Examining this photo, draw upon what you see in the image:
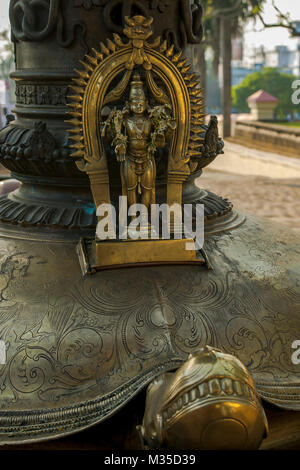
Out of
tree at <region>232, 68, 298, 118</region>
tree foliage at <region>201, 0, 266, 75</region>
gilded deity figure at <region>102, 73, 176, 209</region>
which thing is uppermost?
tree foliage at <region>201, 0, 266, 75</region>

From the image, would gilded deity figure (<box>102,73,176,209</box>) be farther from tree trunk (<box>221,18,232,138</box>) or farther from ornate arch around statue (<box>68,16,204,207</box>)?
tree trunk (<box>221,18,232,138</box>)

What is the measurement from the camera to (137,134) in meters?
1.59

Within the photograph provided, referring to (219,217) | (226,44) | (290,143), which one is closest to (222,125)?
(226,44)

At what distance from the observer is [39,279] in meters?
1.64

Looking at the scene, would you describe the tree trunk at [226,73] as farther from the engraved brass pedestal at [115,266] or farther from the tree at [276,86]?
the engraved brass pedestal at [115,266]

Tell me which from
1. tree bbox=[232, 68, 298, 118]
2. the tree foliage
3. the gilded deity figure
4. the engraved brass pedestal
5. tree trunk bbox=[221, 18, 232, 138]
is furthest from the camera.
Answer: tree bbox=[232, 68, 298, 118]

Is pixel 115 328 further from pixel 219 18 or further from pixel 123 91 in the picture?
pixel 219 18

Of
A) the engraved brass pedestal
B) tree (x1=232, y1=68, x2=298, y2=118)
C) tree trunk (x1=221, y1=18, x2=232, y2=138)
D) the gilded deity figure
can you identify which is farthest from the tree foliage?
the gilded deity figure

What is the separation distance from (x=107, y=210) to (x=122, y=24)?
0.57m

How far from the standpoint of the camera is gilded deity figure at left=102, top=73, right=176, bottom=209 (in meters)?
1.59

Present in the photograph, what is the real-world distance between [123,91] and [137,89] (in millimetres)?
62

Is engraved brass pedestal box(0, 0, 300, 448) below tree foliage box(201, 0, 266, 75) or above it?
below

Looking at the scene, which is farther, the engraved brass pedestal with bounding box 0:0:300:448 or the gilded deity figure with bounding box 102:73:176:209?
the gilded deity figure with bounding box 102:73:176:209

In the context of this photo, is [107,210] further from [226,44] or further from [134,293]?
[226,44]
